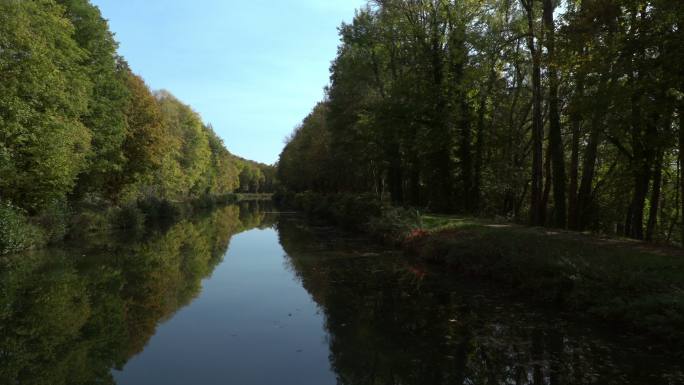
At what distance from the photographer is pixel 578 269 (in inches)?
416

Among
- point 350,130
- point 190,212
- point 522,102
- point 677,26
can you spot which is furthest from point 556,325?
point 190,212

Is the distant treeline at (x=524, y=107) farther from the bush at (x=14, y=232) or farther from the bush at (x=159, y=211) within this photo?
the bush at (x=14, y=232)

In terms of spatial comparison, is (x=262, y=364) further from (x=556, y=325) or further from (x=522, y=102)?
(x=522, y=102)

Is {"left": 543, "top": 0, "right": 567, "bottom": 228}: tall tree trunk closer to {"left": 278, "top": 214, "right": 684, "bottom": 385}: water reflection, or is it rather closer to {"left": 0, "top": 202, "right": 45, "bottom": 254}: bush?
{"left": 278, "top": 214, "right": 684, "bottom": 385}: water reflection

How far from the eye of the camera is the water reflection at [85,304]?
8.05 metres

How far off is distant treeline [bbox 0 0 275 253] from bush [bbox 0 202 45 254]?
0.05m

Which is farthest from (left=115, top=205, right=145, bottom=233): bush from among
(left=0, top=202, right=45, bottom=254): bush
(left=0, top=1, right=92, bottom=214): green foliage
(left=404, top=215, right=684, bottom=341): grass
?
(left=404, top=215, right=684, bottom=341): grass

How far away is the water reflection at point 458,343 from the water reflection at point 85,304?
4104mm

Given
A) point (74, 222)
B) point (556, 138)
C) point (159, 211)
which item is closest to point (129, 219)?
point (74, 222)

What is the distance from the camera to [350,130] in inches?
1398

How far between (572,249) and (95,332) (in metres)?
11.5

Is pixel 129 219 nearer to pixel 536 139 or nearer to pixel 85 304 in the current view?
pixel 85 304

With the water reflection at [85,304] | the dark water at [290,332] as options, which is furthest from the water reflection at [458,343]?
the water reflection at [85,304]

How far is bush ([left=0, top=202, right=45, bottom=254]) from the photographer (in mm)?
18203
